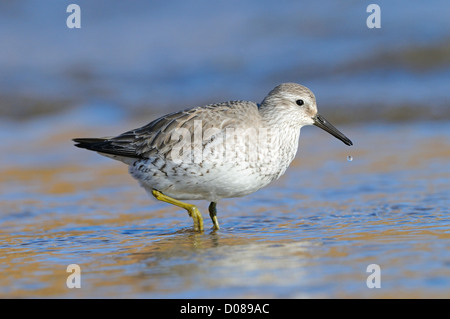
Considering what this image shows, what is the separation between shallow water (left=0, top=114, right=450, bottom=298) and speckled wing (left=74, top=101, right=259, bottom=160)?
714 millimetres

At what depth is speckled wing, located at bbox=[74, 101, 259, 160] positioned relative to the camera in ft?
21.5

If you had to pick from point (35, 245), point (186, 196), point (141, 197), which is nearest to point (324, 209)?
point (186, 196)

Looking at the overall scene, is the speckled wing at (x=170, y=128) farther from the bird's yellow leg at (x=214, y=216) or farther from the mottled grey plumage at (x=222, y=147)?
the bird's yellow leg at (x=214, y=216)

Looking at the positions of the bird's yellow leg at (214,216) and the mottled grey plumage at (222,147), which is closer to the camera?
the mottled grey plumage at (222,147)

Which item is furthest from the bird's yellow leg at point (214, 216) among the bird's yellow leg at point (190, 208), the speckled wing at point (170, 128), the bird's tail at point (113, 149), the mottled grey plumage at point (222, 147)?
the bird's tail at point (113, 149)

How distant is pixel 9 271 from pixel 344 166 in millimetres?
4709

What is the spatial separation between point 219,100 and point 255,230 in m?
7.23

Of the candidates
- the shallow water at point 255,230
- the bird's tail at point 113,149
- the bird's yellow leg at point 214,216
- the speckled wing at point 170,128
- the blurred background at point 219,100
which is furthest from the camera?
the bird's tail at point 113,149

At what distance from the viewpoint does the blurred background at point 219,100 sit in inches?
210

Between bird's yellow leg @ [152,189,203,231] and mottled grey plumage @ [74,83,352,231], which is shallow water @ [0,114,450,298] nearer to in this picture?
bird's yellow leg @ [152,189,203,231]

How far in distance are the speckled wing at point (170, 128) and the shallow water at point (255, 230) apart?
2.34 feet

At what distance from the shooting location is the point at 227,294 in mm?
4727

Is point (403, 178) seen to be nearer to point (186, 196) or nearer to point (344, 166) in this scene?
point (344, 166)

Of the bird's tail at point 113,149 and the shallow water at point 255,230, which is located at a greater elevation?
the bird's tail at point 113,149
